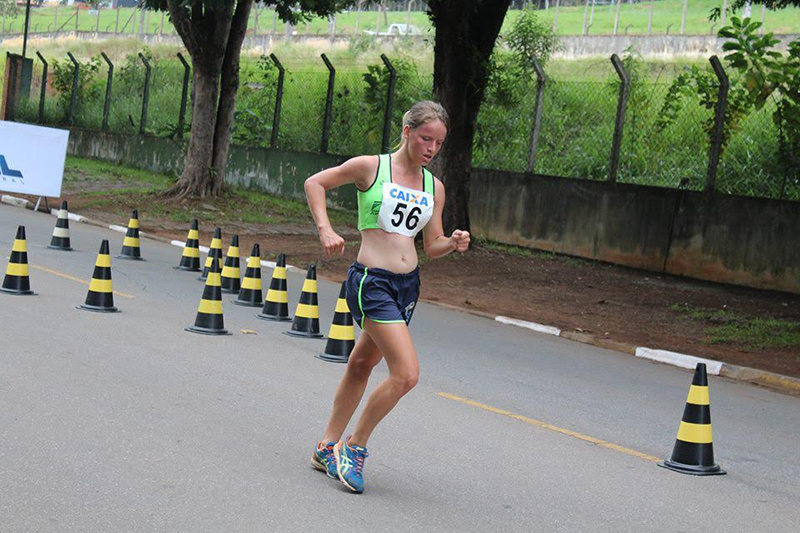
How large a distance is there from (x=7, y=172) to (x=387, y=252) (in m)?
17.3

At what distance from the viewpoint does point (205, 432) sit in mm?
7086

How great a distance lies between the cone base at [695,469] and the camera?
7.21m

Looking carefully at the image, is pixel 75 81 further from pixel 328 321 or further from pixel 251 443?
pixel 251 443

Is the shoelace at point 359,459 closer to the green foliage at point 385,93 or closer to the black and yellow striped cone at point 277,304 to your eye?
the black and yellow striped cone at point 277,304

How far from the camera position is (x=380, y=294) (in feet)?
19.9

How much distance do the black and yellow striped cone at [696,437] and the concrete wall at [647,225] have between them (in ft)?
35.0

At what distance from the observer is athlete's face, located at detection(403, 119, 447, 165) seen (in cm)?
602

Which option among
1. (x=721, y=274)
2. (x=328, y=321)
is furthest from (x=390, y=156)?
(x=721, y=274)

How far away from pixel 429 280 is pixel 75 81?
2551 cm

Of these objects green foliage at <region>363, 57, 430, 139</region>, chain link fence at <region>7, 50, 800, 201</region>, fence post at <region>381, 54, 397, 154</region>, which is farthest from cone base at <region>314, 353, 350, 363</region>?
green foliage at <region>363, 57, 430, 139</region>

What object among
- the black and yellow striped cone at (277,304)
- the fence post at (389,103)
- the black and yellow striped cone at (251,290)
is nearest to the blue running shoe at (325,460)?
the black and yellow striped cone at (277,304)

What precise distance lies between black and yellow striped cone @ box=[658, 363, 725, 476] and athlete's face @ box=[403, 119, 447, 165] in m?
2.23

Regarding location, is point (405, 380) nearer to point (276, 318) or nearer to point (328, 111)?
point (276, 318)

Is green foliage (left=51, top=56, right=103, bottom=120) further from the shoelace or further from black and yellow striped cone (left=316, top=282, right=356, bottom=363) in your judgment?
the shoelace
